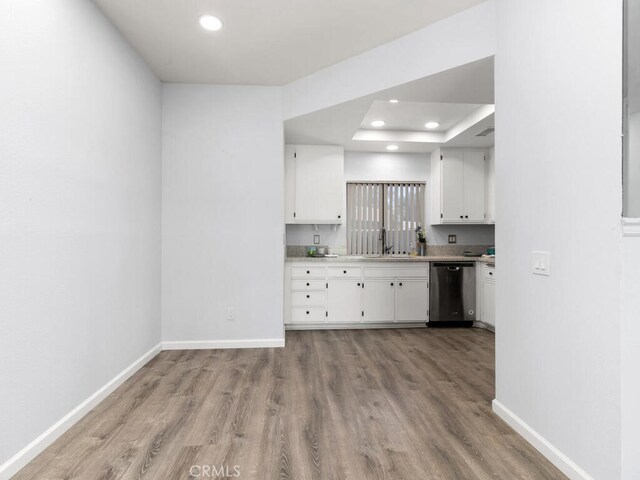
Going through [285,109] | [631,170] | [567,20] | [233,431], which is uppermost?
[285,109]

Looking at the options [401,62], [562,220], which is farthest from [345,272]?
[562,220]

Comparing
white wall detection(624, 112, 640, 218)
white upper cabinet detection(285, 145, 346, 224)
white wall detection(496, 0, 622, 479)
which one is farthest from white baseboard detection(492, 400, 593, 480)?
white upper cabinet detection(285, 145, 346, 224)

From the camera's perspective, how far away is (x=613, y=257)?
1.40 meters

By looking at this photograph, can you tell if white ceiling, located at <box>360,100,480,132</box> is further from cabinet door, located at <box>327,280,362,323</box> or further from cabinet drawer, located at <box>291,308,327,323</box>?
cabinet drawer, located at <box>291,308,327,323</box>

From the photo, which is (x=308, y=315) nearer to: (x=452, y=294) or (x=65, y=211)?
(x=452, y=294)

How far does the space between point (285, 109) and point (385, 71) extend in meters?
1.15

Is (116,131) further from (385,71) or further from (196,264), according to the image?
(385,71)

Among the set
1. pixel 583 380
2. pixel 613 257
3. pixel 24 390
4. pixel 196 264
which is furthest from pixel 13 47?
pixel 583 380

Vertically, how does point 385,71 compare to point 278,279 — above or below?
above

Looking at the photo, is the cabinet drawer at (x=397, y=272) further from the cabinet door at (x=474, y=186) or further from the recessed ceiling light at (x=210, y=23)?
the recessed ceiling light at (x=210, y=23)

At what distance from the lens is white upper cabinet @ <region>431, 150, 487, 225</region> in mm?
4941

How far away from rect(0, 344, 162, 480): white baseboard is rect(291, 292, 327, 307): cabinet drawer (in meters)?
1.87

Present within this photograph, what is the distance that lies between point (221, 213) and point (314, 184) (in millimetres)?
1454

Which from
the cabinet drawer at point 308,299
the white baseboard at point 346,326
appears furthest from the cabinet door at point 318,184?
the white baseboard at point 346,326
